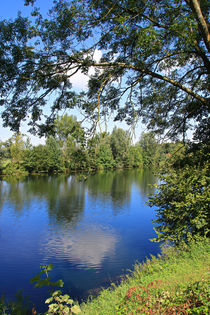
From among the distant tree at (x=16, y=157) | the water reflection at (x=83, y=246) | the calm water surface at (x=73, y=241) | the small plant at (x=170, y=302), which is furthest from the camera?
the distant tree at (x=16, y=157)

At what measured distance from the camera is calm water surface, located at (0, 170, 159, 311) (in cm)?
809

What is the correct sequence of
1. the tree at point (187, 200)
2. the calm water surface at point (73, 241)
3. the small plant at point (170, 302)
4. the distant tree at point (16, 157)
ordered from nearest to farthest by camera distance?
the small plant at point (170, 302) → the tree at point (187, 200) → the calm water surface at point (73, 241) → the distant tree at point (16, 157)

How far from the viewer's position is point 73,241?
11492 mm

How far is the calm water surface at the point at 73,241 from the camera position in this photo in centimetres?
809

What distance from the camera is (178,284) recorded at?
12.2ft

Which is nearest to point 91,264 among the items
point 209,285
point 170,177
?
point 170,177

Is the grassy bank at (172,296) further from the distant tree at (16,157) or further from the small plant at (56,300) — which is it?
the distant tree at (16,157)

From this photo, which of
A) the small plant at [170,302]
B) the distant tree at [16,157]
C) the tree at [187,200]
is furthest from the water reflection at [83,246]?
the distant tree at [16,157]

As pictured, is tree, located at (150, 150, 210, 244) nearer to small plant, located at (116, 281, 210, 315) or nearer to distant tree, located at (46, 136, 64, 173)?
small plant, located at (116, 281, 210, 315)

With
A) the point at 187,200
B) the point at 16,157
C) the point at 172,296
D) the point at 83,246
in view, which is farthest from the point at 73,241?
the point at 16,157

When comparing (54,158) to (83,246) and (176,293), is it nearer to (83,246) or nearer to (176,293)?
(83,246)

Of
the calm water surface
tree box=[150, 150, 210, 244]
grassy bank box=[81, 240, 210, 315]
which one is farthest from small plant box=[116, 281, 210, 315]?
tree box=[150, 150, 210, 244]

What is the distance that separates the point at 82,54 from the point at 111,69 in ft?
2.61

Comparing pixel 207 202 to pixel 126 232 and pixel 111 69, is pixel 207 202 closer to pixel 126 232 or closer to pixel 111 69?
pixel 111 69
